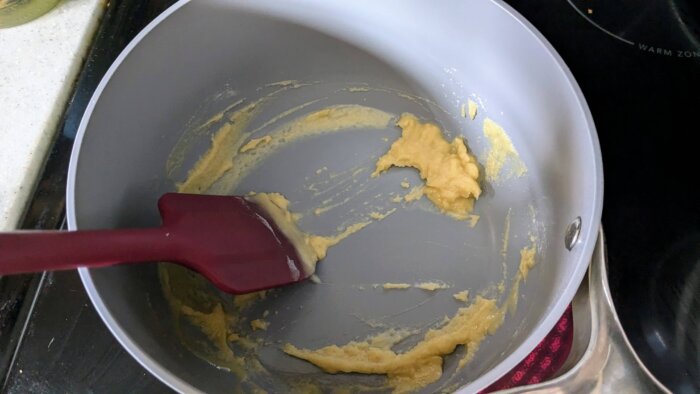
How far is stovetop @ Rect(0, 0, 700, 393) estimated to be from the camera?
74 cm

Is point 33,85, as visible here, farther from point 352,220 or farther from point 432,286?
point 432,286

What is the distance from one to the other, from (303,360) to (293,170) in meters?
0.30

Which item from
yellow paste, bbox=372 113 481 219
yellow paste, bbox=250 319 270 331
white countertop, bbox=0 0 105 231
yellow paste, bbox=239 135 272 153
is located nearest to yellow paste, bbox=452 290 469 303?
yellow paste, bbox=372 113 481 219

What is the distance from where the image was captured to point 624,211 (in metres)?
0.79

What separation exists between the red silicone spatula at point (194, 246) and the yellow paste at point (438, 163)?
0.74ft

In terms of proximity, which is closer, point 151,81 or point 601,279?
point 601,279

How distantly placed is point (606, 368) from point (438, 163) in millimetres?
398

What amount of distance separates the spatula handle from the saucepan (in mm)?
40

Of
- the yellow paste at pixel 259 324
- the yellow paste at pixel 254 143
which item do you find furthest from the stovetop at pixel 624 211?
the yellow paste at pixel 254 143

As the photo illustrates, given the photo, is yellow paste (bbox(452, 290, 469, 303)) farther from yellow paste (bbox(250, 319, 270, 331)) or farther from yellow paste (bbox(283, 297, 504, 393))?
yellow paste (bbox(250, 319, 270, 331))

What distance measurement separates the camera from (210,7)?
0.87 metres

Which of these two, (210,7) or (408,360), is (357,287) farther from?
(210,7)

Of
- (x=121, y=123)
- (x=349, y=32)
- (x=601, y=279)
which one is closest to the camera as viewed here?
(x=601, y=279)

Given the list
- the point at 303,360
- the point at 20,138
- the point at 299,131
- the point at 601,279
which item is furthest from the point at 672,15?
the point at 20,138
